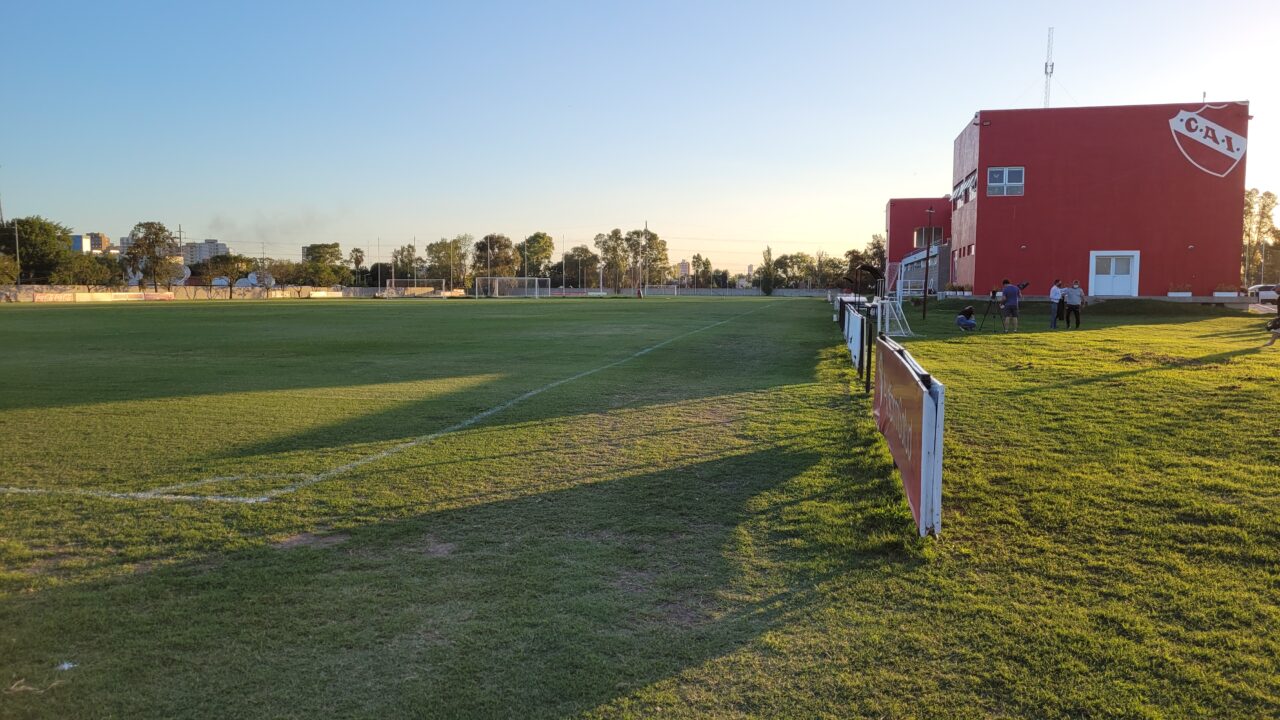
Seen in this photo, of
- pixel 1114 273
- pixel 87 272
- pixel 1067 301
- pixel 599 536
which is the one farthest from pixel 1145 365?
pixel 87 272

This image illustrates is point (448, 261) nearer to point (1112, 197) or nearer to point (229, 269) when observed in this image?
point (229, 269)

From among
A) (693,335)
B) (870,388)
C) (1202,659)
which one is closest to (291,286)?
(693,335)

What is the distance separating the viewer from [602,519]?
504 cm

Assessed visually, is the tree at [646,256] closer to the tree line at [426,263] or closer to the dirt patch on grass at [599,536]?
the tree line at [426,263]

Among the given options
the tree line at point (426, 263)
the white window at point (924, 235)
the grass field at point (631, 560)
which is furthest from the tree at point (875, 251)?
the grass field at point (631, 560)

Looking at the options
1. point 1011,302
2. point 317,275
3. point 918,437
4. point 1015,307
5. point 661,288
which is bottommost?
point 918,437

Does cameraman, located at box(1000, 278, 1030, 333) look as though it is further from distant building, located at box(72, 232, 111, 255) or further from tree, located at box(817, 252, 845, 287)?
distant building, located at box(72, 232, 111, 255)

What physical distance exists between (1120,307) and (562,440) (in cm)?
3276

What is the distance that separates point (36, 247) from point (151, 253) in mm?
13190

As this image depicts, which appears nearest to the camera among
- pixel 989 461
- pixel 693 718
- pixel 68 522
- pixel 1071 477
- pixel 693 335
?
pixel 693 718

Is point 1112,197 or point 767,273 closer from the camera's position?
point 1112,197

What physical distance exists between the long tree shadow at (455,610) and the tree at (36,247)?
91.5m

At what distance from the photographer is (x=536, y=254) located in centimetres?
14625

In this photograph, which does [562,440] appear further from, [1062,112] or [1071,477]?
[1062,112]
